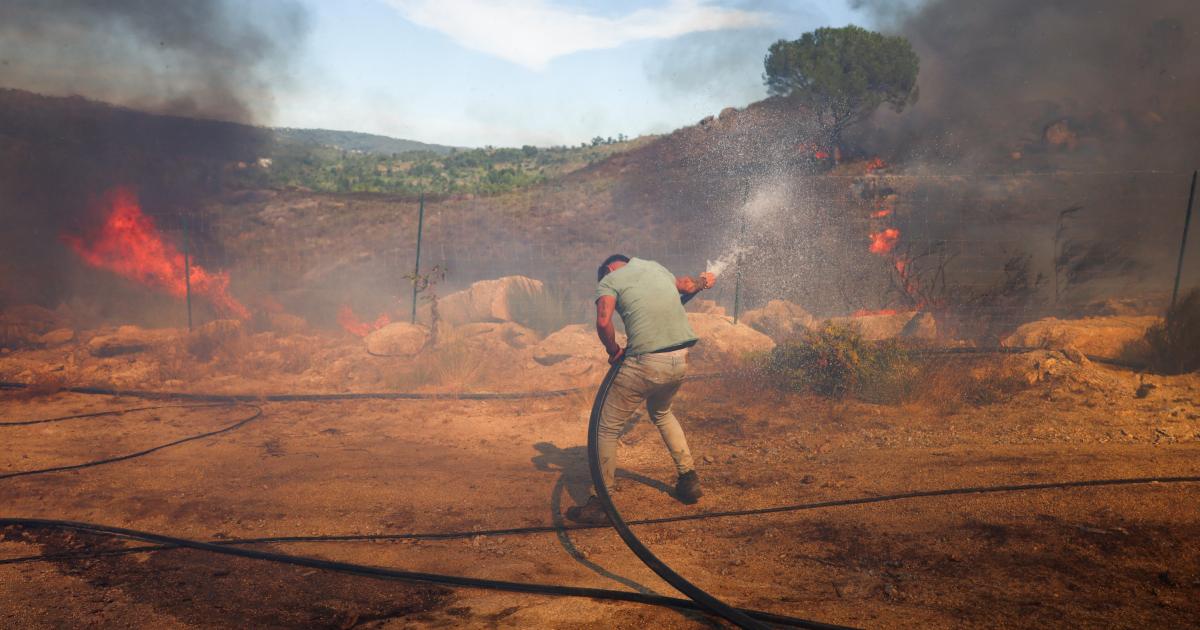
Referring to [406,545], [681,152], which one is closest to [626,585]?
[406,545]

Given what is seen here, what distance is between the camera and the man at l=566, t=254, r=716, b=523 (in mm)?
4996

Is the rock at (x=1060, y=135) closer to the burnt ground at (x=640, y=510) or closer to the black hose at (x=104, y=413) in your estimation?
the burnt ground at (x=640, y=510)

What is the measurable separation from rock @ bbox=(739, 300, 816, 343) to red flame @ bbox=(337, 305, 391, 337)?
747 centimetres

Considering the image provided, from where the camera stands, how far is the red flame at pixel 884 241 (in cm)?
1358

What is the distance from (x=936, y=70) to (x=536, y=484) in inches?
1315

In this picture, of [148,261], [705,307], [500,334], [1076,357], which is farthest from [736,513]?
[148,261]

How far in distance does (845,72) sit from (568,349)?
20.1 metres

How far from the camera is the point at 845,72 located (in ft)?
82.4

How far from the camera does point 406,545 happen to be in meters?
4.67

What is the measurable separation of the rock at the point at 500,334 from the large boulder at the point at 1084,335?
24.7 feet

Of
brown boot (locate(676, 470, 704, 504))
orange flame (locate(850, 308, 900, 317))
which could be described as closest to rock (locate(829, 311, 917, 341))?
orange flame (locate(850, 308, 900, 317))

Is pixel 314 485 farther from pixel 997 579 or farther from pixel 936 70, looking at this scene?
pixel 936 70

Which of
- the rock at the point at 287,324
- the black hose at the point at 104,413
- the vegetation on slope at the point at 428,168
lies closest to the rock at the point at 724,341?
the black hose at the point at 104,413

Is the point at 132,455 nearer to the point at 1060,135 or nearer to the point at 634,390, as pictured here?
the point at 634,390
